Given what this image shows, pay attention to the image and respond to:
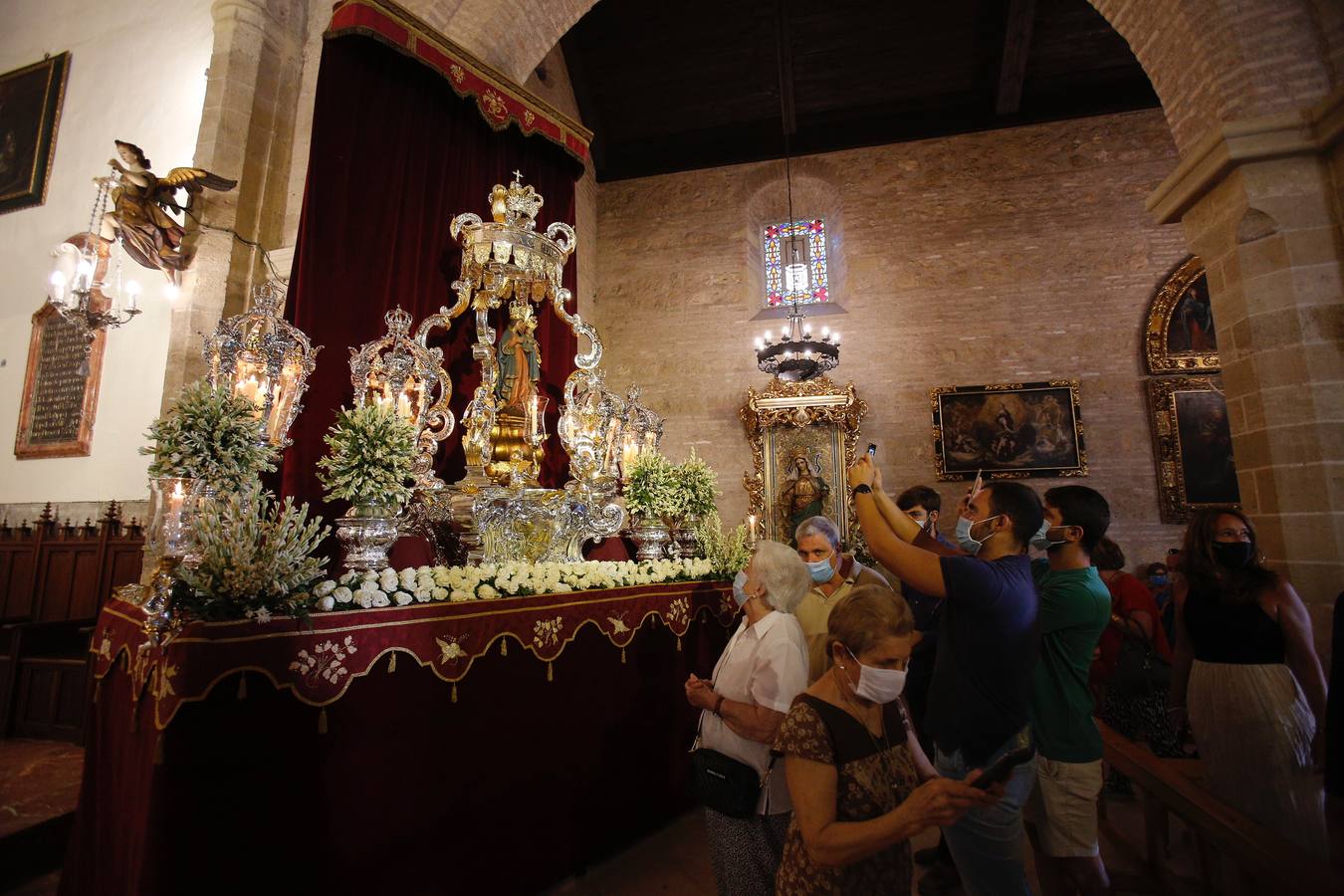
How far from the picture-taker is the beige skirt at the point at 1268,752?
7.72 ft

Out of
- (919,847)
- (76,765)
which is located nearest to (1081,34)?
(919,847)

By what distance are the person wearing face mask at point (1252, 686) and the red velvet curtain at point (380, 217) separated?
464 cm

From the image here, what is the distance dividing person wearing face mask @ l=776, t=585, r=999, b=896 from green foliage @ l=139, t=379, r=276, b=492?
2.45 metres

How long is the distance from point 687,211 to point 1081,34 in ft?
Answer: 19.4

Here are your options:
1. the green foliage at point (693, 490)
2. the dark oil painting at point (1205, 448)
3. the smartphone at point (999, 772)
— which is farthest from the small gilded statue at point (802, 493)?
the smartphone at point (999, 772)

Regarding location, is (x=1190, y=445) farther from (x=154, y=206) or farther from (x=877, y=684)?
(x=154, y=206)

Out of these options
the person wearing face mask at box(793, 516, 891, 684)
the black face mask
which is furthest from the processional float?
the black face mask

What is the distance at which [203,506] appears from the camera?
248cm

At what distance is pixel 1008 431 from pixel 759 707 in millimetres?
7950

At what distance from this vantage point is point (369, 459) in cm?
312

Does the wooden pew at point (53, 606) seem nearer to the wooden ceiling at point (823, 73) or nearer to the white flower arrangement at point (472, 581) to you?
the white flower arrangement at point (472, 581)

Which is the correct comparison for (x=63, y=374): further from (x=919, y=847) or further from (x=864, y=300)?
(x=864, y=300)

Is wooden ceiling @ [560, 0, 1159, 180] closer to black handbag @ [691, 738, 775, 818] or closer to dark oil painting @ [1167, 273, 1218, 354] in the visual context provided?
dark oil painting @ [1167, 273, 1218, 354]

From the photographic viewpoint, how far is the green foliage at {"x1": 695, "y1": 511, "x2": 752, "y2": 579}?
4.89 meters
